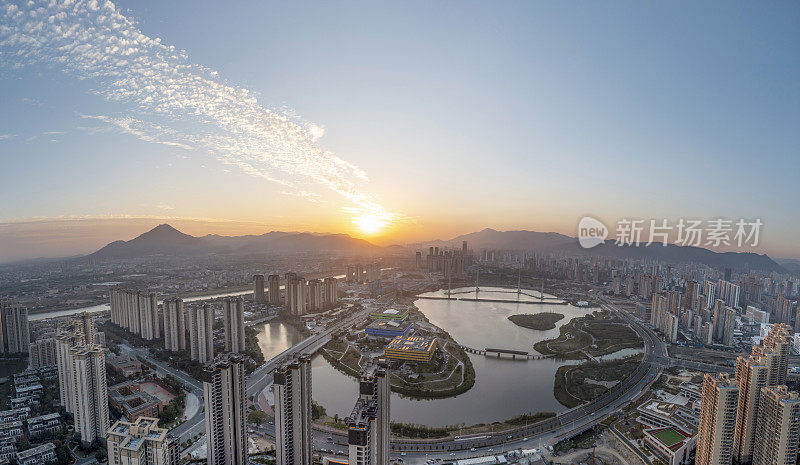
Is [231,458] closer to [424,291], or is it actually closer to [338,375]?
[338,375]

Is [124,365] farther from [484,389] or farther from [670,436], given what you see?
[670,436]

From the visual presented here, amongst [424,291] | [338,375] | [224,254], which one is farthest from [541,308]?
[224,254]

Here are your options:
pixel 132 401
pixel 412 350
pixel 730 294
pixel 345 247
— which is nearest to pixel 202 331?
pixel 132 401

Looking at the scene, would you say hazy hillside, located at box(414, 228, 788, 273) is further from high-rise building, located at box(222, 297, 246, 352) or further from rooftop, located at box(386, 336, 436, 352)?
high-rise building, located at box(222, 297, 246, 352)

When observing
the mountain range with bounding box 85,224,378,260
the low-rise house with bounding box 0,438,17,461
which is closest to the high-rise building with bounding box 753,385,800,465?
the low-rise house with bounding box 0,438,17,461

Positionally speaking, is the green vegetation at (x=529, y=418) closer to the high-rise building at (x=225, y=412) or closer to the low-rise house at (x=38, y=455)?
the high-rise building at (x=225, y=412)
